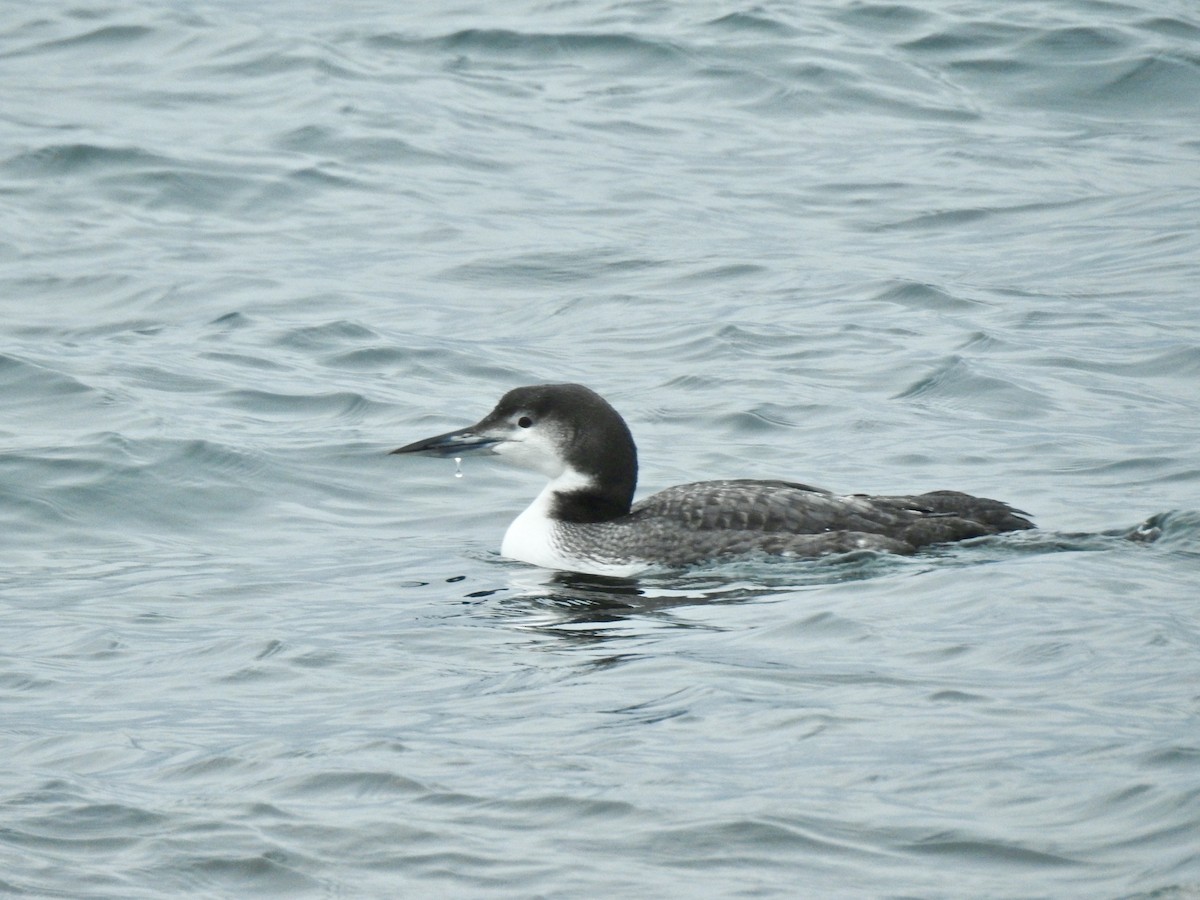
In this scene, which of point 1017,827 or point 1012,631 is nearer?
point 1017,827

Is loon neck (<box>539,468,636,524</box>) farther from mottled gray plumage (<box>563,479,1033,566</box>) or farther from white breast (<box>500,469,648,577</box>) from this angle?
mottled gray plumage (<box>563,479,1033,566</box>)

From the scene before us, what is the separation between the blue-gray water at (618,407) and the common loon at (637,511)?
0.20 metres

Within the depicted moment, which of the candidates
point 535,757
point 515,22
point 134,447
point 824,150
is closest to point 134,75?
point 515,22

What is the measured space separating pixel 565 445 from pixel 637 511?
378mm

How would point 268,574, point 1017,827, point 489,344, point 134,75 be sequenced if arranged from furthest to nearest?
1. point 134,75
2. point 489,344
3. point 268,574
4. point 1017,827

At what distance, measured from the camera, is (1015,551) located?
24.6 ft

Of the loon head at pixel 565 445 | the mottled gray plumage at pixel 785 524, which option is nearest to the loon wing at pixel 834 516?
the mottled gray plumage at pixel 785 524

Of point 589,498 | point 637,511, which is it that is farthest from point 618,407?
point 637,511

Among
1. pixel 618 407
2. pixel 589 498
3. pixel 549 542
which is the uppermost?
pixel 589 498

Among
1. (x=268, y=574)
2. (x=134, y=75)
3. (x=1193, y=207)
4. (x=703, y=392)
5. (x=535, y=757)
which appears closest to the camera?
(x=535, y=757)

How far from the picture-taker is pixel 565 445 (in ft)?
26.7

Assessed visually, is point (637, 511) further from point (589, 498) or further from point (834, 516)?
point (834, 516)

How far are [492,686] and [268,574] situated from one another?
1863 mm

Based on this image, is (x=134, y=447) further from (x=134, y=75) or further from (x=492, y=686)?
(x=134, y=75)
